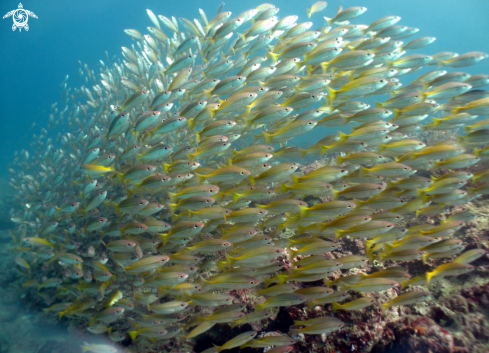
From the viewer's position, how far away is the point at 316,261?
123 inches

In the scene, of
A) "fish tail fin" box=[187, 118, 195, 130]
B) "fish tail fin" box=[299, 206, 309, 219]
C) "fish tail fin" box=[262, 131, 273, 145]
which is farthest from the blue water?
"fish tail fin" box=[299, 206, 309, 219]

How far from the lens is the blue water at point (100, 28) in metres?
65.4

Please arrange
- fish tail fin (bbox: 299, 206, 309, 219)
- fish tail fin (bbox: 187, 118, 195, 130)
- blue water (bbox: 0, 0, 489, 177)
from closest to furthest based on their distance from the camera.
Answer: fish tail fin (bbox: 299, 206, 309, 219) < fish tail fin (bbox: 187, 118, 195, 130) < blue water (bbox: 0, 0, 489, 177)

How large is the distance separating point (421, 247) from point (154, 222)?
4031mm

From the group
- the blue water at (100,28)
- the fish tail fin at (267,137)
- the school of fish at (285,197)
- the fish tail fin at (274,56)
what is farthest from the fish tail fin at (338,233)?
the blue water at (100,28)

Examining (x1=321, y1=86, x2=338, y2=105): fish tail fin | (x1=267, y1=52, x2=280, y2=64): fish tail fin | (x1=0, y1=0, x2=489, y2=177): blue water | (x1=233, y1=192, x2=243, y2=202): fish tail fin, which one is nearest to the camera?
(x1=233, y1=192, x2=243, y2=202): fish tail fin

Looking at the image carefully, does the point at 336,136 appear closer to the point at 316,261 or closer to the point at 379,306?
the point at 316,261

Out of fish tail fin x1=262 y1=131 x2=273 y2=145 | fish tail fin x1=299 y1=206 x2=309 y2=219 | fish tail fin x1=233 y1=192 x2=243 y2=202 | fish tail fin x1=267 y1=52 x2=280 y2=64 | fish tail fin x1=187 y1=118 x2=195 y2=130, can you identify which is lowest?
fish tail fin x1=299 y1=206 x2=309 y2=219

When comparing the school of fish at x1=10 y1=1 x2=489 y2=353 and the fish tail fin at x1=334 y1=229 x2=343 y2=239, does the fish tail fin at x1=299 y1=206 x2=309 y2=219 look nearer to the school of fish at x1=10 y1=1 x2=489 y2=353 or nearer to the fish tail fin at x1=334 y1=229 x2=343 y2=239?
the school of fish at x1=10 y1=1 x2=489 y2=353

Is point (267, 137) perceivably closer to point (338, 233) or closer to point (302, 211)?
point (302, 211)

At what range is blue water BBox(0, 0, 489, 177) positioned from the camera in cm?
6544

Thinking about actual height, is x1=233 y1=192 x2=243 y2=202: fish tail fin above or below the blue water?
below

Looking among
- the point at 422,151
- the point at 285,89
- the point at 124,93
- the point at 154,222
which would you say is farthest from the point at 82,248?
the point at 422,151

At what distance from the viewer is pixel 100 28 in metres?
85.1
